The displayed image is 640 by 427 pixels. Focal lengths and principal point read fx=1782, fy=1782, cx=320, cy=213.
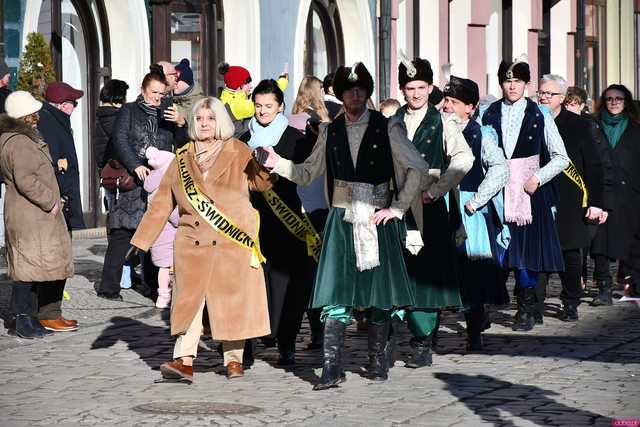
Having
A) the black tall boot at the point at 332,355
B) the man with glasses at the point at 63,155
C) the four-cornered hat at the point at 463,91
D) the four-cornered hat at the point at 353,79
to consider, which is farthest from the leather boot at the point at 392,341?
the man with glasses at the point at 63,155

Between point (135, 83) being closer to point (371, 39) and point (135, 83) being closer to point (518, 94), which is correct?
point (371, 39)

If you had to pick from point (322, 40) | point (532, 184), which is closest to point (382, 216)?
point (532, 184)

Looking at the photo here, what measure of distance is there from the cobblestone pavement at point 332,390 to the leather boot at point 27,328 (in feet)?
0.27

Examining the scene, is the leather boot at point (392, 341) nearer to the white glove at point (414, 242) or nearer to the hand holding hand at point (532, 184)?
the white glove at point (414, 242)

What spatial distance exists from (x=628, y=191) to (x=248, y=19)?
30.4 ft

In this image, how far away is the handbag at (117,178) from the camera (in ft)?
45.8

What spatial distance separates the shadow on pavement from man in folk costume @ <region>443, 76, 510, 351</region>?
128 cm

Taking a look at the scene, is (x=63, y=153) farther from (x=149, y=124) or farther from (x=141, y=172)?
(x=149, y=124)

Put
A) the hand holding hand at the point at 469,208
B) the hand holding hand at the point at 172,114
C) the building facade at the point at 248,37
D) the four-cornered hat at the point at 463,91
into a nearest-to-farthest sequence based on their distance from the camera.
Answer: the four-cornered hat at the point at 463,91, the hand holding hand at the point at 469,208, the hand holding hand at the point at 172,114, the building facade at the point at 248,37

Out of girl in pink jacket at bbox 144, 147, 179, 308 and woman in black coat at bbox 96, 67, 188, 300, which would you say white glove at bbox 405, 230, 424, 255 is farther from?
woman in black coat at bbox 96, 67, 188, 300

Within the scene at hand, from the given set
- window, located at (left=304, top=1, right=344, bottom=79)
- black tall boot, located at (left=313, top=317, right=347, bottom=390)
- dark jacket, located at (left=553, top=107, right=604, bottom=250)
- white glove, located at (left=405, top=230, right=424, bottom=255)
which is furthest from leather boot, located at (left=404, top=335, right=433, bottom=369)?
window, located at (left=304, top=1, right=344, bottom=79)

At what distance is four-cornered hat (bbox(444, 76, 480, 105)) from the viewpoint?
10.8 metres

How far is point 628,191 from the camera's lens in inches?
579

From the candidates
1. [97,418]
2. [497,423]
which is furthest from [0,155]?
[497,423]
